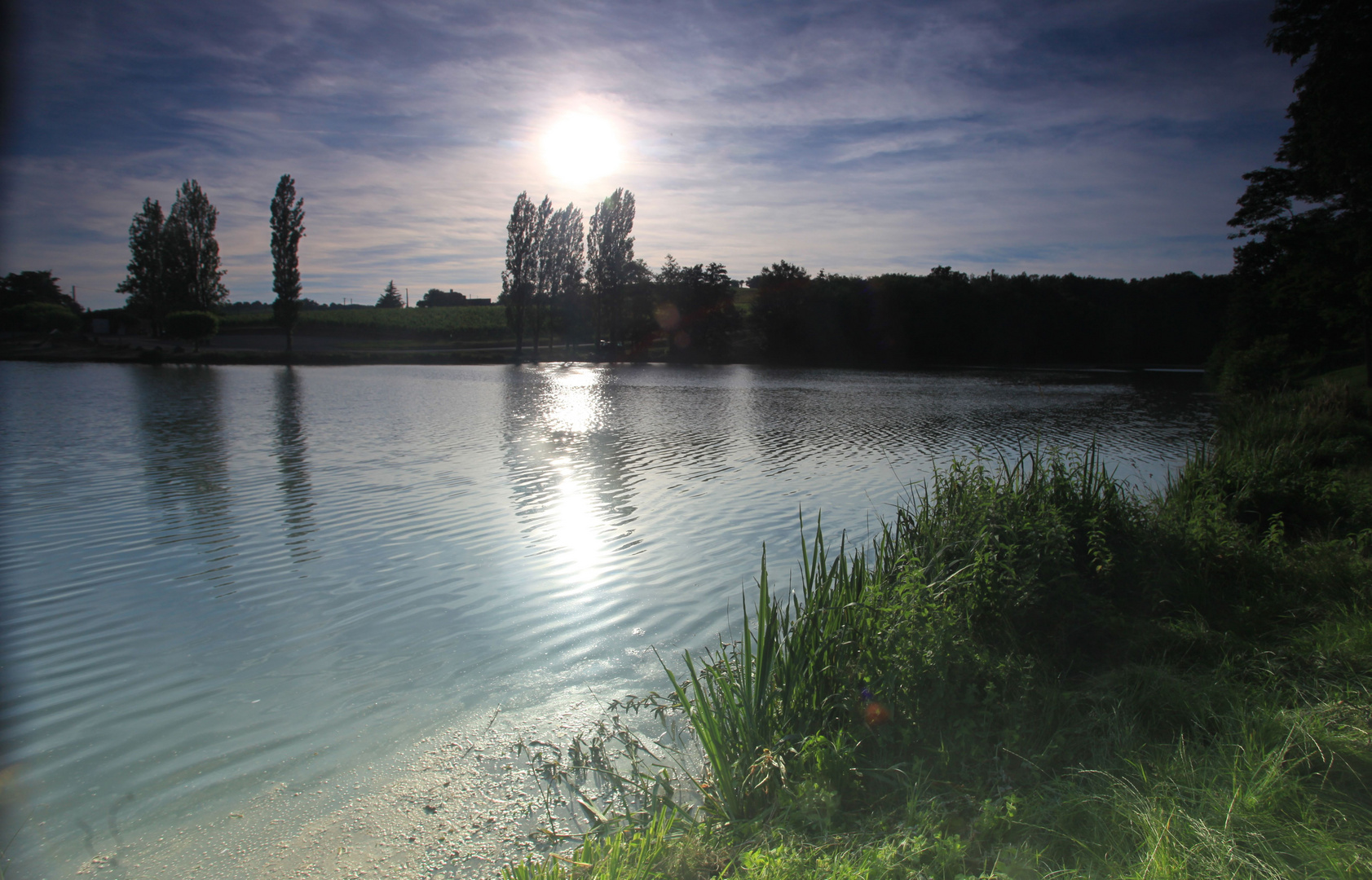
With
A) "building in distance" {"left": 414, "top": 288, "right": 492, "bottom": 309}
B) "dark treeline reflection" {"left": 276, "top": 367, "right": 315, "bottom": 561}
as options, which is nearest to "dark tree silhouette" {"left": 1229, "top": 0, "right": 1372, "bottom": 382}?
"dark treeline reflection" {"left": 276, "top": 367, "right": 315, "bottom": 561}

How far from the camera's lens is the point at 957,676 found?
359 cm

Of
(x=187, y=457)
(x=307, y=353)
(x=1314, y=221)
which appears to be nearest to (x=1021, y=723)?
(x=187, y=457)

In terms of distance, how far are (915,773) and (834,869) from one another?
795 millimetres

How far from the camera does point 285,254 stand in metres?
54.5

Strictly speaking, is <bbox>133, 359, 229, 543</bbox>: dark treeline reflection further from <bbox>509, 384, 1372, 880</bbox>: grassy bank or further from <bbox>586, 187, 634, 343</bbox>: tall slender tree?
<bbox>586, 187, 634, 343</bbox>: tall slender tree

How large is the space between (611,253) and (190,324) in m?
33.6

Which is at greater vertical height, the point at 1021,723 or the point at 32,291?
the point at 32,291

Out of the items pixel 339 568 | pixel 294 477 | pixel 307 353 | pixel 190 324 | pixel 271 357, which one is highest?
pixel 190 324

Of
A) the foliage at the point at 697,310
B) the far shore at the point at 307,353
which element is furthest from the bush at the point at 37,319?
the foliage at the point at 697,310

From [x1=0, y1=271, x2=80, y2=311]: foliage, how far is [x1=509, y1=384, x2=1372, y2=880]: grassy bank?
218 feet

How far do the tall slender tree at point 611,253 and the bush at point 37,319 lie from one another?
128 ft

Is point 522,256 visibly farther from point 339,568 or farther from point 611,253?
point 339,568

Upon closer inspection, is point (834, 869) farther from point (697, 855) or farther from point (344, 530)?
point (344, 530)

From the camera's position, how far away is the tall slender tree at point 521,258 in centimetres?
6059
